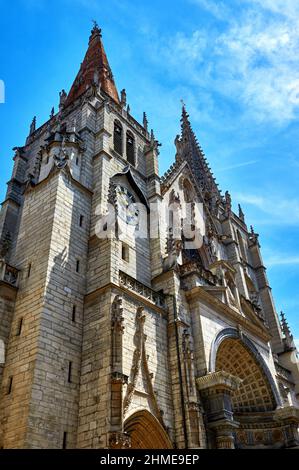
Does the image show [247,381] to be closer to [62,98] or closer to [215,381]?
[215,381]

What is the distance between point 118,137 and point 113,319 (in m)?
12.4

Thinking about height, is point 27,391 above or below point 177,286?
below

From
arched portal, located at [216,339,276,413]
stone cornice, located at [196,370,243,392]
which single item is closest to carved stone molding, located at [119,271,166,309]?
stone cornice, located at [196,370,243,392]

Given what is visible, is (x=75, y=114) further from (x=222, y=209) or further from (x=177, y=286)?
(x=222, y=209)

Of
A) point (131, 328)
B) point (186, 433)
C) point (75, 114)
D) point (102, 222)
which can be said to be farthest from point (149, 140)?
point (186, 433)

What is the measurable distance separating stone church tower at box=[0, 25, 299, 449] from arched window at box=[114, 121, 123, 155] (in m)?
0.09

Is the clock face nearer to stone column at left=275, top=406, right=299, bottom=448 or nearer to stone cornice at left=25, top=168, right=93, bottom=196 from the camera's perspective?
stone cornice at left=25, top=168, right=93, bottom=196

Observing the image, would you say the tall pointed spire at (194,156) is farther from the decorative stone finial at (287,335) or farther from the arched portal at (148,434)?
the arched portal at (148,434)

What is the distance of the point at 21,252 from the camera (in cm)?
1600

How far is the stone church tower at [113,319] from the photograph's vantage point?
12297 mm

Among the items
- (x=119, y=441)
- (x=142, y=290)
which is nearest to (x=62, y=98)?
(x=142, y=290)

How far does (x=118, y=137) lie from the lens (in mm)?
22953

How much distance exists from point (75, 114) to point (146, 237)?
7983mm

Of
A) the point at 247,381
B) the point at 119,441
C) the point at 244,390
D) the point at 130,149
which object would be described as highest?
the point at 130,149
